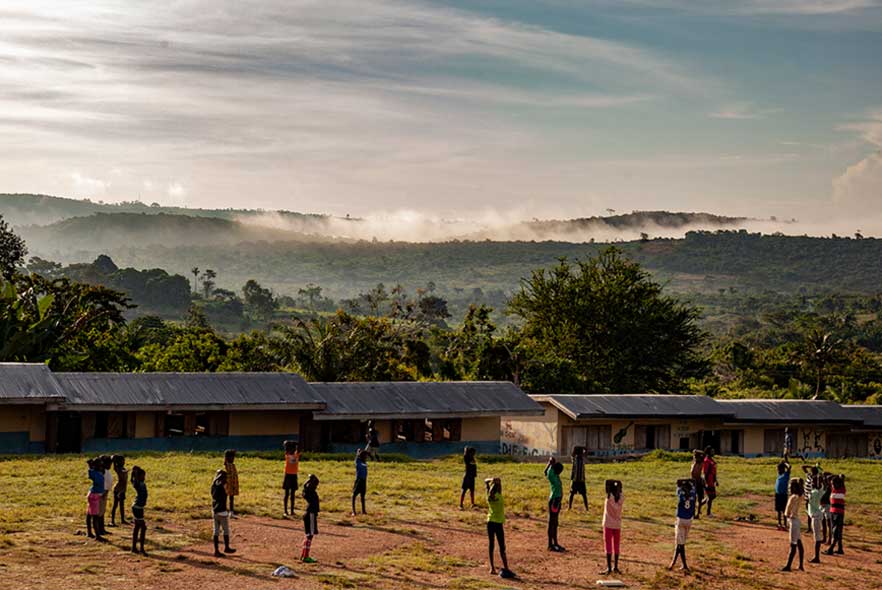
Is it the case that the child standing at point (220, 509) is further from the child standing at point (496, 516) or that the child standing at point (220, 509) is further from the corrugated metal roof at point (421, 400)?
the corrugated metal roof at point (421, 400)

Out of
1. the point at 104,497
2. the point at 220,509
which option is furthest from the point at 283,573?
the point at 104,497

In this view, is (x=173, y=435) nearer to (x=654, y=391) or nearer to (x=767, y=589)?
(x=767, y=589)

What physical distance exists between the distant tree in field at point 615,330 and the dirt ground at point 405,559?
47.0 metres

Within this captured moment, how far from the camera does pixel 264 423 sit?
44250mm

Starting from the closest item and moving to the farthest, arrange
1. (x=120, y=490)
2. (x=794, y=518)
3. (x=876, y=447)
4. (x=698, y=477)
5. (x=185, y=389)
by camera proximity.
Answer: (x=794, y=518), (x=120, y=490), (x=698, y=477), (x=185, y=389), (x=876, y=447)

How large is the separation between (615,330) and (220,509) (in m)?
57.5

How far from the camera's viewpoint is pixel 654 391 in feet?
253

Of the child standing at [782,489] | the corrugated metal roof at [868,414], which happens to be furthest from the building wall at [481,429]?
the corrugated metal roof at [868,414]

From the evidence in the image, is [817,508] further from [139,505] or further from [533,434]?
[533,434]

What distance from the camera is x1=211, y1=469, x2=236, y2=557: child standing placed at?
2153cm

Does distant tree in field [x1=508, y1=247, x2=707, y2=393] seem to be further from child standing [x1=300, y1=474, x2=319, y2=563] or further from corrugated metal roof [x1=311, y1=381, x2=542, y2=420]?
child standing [x1=300, y1=474, x2=319, y2=563]

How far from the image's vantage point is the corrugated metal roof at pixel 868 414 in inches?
2313

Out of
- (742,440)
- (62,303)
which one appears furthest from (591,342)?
(62,303)

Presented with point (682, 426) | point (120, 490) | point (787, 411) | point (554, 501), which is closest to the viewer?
point (554, 501)
